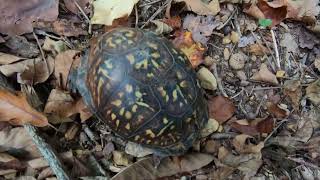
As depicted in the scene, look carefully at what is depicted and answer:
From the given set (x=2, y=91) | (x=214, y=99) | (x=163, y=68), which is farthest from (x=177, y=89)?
A: (x=2, y=91)

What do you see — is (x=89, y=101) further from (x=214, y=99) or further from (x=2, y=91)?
(x=214, y=99)

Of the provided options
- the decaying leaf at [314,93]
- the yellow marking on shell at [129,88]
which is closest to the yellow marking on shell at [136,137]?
the yellow marking on shell at [129,88]

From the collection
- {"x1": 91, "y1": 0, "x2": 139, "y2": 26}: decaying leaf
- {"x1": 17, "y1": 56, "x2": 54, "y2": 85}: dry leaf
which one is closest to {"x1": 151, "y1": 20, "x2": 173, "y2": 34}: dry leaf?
{"x1": 91, "y1": 0, "x2": 139, "y2": 26}: decaying leaf

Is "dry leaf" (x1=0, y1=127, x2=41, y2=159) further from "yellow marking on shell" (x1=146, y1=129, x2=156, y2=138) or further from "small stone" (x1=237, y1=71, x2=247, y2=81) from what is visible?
"small stone" (x1=237, y1=71, x2=247, y2=81)

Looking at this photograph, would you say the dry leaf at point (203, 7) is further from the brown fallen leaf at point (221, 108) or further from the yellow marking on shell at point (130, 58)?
the yellow marking on shell at point (130, 58)

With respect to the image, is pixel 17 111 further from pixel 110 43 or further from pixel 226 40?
pixel 226 40
